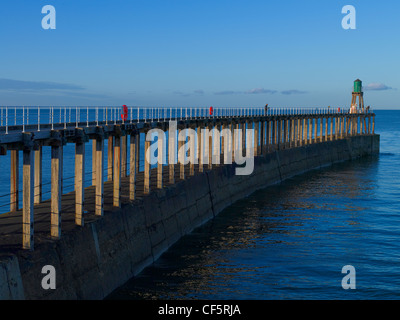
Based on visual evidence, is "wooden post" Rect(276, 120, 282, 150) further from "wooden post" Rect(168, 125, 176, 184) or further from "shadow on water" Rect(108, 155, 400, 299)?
"wooden post" Rect(168, 125, 176, 184)

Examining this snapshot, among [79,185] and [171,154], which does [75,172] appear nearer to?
[79,185]

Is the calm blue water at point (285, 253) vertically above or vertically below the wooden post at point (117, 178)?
below

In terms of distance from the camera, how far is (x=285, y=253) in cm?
2794

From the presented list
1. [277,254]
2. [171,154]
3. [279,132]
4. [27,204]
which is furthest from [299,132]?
[27,204]

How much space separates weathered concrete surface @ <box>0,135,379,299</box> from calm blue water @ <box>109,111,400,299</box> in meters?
0.71

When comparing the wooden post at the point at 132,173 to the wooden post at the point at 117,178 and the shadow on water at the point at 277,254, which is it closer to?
the wooden post at the point at 117,178

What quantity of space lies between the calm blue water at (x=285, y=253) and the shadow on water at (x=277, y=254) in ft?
0.13

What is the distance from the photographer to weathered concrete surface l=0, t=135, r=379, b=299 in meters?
16.4

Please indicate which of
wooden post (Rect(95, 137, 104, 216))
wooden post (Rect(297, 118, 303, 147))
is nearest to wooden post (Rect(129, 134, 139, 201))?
wooden post (Rect(95, 137, 104, 216))

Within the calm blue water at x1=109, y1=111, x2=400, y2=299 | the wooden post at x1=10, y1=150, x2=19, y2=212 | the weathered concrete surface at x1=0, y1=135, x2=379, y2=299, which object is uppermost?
the wooden post at x1=10, y1=150, x2=19, y2=212

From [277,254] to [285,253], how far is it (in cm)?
45

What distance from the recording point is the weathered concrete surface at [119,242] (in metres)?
16.4

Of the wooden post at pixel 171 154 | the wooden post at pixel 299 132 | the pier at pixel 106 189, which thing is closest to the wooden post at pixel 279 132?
the wooden post at pixel 299 132
